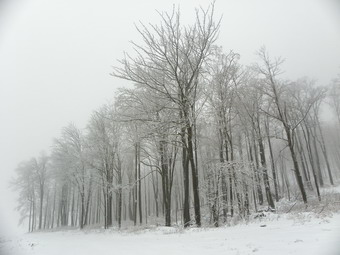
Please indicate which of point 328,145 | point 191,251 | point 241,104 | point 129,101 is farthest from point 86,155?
point 328,145

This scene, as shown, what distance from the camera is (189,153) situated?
9219mm

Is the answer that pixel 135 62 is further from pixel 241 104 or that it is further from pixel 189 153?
pixel 241 104

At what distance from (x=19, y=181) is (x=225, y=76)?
1520 inches

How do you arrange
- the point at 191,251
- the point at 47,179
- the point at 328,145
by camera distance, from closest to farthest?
1. the point at 191,251
2. the point at 47,179
3. the point at 328,145

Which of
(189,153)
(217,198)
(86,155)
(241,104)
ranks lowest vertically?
(217,198)

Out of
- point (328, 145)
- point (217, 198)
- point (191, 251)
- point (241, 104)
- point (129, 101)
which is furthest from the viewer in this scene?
point (328, 145)

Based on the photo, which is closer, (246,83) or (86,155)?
(246,83)

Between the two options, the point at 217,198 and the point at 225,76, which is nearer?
the point at 217,198

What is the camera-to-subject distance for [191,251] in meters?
4.55

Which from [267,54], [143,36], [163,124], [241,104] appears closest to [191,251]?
[163,124]

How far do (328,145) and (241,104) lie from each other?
33.1 metres

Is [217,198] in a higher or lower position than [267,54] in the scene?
lower

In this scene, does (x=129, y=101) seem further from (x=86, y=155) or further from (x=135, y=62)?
(x=86, y=155)

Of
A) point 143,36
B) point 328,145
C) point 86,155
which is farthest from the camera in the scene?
point 328,145
